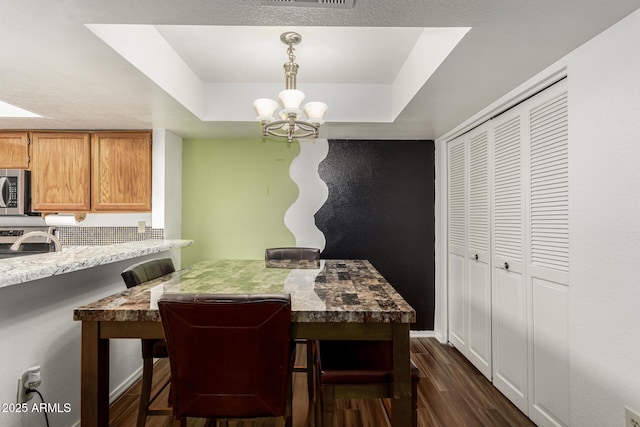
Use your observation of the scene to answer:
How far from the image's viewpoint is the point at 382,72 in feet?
9.37

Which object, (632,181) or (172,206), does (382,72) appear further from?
(172,206)

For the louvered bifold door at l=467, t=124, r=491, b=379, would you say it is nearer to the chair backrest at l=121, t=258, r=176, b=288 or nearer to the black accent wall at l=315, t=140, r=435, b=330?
the black accent wall at l=315, t=140, r=435, b=330

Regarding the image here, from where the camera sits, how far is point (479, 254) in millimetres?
2926

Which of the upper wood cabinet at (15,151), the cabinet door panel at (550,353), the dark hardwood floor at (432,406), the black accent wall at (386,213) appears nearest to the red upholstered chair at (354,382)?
the dark hardwood floor at (432,406)

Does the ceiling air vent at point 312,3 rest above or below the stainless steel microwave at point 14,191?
above

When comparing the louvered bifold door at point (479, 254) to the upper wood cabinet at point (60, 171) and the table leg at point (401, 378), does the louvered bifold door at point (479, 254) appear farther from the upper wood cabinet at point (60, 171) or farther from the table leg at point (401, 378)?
the upper wood cabinet at point (60, 171)

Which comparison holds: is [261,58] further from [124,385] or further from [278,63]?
[124,385]

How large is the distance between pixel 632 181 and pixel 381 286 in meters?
1.17

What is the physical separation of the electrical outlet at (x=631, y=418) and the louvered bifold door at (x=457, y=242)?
1.74 m

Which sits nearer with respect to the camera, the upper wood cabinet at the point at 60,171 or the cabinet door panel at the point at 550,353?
the cabinet door panel at the point at 550,353

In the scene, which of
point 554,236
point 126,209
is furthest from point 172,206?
point 554,236

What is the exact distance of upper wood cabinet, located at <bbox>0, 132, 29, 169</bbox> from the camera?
336cm

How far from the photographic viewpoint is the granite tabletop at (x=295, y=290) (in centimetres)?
140

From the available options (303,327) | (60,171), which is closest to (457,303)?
(303,327)
